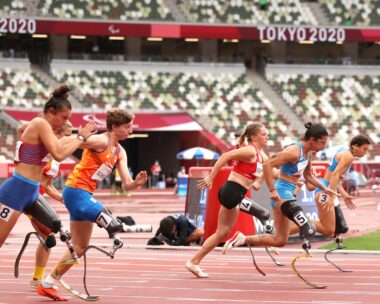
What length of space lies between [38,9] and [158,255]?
144 feet

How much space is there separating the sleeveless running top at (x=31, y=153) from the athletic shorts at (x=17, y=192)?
0.18 metres

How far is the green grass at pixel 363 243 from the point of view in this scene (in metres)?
20.6

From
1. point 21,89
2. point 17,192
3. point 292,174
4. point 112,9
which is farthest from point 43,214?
point 112,9

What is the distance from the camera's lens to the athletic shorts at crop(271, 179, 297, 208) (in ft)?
48.5

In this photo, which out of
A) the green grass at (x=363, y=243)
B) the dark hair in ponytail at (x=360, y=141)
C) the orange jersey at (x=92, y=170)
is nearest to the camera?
the orange jersey at (x=92, y=170)

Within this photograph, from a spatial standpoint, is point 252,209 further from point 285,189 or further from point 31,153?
point 31,153

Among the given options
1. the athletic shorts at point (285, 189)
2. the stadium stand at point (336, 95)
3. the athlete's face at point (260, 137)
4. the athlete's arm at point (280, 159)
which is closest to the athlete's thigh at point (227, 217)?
the athletic shorts at point (285, 189)

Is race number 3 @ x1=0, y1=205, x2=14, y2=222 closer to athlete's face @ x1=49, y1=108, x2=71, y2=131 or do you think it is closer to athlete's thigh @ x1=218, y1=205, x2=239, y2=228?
athlete's face @ x1=49, y1=108, x2=71, y2=131

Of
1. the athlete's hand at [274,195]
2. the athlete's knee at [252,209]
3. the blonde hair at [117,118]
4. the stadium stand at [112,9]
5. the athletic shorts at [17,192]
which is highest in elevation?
the stadium stand at [112,9]

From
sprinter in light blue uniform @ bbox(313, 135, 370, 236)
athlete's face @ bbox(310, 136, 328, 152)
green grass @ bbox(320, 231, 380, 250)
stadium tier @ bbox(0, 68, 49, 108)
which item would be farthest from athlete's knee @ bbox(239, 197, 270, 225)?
stadium tier @ bbox(0, 68, 49, 108)

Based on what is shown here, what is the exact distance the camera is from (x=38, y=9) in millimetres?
61750

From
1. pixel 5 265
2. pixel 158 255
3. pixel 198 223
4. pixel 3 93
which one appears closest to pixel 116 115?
pixel 5 265

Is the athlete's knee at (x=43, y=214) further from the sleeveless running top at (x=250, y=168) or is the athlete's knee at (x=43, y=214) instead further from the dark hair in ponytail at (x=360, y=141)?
the dark hair in ponytail at (x=360, y=141)

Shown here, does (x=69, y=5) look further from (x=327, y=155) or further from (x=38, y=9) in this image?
(x=327, y=155)
